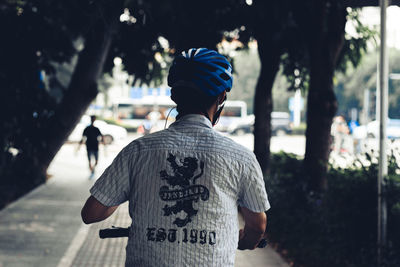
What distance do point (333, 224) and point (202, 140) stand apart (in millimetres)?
4608

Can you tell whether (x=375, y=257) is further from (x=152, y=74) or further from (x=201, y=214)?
(x=152, y=74)

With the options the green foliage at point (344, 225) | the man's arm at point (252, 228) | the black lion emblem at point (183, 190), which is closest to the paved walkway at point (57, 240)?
the green foliage at point (344, 225)

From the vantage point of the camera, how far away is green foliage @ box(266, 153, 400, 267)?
5.50 meters

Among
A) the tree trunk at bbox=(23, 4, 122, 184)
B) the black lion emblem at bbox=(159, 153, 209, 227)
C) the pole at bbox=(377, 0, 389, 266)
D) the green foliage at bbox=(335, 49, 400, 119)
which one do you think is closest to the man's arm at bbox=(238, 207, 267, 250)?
the black lion emblem at bbox=(159, 153, 209, 227)

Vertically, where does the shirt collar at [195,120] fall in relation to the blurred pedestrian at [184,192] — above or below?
above

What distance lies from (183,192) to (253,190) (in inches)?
10.5

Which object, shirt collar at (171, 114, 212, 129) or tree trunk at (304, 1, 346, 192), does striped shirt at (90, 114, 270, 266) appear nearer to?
shirt collar at (171, 114, 212, 129)

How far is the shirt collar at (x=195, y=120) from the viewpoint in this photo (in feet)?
6.77

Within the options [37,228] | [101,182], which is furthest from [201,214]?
[37,228]

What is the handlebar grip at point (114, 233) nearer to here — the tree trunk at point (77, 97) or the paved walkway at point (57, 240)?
the paved walkway at point (57, 240)

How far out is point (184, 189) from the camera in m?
1.93

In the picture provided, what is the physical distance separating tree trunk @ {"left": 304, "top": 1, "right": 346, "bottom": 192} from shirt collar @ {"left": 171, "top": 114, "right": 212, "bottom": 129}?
18.6ft

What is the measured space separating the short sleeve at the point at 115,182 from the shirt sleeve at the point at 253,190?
17.1 inches

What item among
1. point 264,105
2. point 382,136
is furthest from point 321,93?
point 264,105
